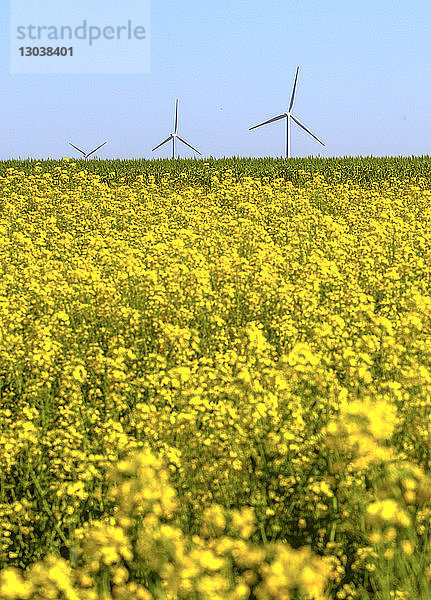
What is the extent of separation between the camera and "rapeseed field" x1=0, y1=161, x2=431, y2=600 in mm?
3225

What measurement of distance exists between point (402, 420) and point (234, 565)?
1.54 meters

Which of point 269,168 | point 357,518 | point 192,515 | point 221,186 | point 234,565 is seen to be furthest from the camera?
point 269,168

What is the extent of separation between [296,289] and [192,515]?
5.12 m

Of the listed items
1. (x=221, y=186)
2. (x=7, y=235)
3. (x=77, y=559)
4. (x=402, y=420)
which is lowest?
(x=77, y=559)

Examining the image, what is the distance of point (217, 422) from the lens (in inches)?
189

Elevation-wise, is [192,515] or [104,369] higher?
[104,369]

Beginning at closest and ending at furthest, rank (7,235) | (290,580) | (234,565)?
(290,580)
(234,565)
(7,235)

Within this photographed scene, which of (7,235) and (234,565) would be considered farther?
(7,235)

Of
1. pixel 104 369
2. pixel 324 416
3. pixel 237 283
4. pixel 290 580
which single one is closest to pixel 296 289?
pixel 237 283

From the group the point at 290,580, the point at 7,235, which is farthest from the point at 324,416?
the point at 7,235

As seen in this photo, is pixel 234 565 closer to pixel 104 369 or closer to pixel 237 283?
pixel 104 369

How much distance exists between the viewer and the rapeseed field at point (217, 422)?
10.6 ft

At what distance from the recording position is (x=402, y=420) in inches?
179

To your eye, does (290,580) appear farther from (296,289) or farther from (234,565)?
(296,289)
